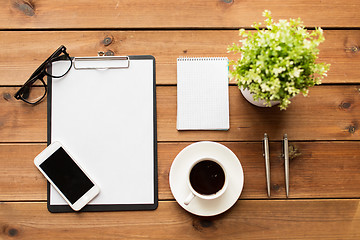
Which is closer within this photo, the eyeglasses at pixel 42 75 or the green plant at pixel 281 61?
the green plant at pixel 281 61

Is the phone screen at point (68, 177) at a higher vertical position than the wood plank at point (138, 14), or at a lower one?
lower

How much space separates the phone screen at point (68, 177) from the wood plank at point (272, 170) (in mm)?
46

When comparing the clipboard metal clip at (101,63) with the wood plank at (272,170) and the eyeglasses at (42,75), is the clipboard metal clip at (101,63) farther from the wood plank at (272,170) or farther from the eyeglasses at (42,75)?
the wood plank at (272,170)

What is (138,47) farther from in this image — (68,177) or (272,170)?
(272,170)

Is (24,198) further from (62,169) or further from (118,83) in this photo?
(118,83)

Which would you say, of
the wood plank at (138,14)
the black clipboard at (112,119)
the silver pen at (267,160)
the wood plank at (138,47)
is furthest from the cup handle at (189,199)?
the wood plank at (138,14)

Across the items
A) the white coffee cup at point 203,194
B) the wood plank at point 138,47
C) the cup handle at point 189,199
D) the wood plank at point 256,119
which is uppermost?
the wood plank at point 138,47

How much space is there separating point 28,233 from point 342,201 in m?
0.84

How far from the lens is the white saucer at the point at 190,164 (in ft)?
2.48

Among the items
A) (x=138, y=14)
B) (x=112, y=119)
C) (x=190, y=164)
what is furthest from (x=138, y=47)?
(x=190, y=164)

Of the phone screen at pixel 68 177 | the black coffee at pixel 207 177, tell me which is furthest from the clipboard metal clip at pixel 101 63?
the black coffee at pixel 207 177

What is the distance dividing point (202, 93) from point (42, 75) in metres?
0.43

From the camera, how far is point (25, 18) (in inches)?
32.1

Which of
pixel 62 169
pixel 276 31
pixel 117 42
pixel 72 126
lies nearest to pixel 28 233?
pixel 62 169
